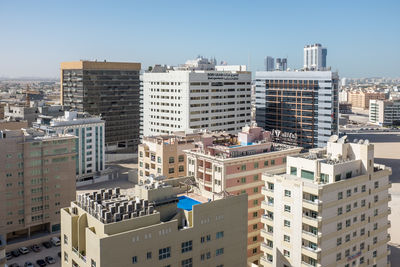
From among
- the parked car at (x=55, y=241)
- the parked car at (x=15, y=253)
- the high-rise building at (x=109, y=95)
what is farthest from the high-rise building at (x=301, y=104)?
the parked car at (x=15, y=253)

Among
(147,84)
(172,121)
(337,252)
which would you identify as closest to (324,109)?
(172,121)

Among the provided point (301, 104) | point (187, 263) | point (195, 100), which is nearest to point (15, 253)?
point (187, 263)

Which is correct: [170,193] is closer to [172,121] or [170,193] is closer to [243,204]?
[243,204]

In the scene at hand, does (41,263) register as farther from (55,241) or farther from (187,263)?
(187,263)

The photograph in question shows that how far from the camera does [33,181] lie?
2813 inches

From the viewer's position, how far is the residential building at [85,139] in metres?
106

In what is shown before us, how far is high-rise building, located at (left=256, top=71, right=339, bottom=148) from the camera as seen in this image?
→ 10419cm

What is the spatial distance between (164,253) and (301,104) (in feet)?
275

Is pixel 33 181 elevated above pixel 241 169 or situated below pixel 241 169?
below

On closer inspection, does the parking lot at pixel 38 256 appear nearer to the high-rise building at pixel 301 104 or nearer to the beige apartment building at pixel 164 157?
the beige apartment building at pixel 164 157

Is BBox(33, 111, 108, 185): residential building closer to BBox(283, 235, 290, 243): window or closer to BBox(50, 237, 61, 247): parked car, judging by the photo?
BBox(50, 237, 61, 247): parked car

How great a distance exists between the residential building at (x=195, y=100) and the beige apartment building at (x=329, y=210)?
6609 centimetres

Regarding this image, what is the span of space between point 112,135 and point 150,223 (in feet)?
406

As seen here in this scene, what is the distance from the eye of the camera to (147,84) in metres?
123
